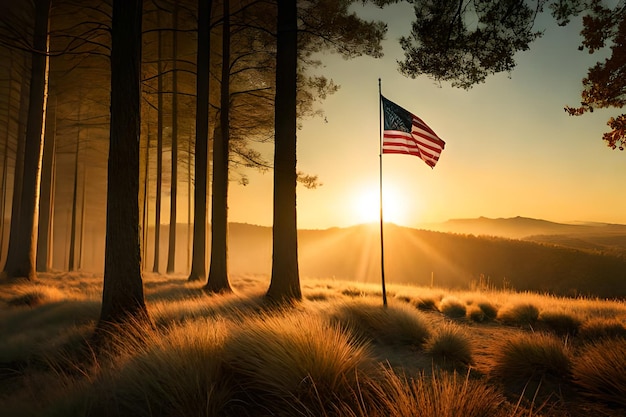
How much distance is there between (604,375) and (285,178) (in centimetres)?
595

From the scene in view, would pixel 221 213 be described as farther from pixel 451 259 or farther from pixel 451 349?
pixel 451 259

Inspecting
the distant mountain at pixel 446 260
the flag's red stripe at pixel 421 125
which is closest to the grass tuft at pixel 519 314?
the distant mountain at pixel 446 260

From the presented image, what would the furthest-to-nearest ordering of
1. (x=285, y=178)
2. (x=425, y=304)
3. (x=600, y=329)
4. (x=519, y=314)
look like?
(x=425, y=304) → (x=285, y=178) → (x=519, y=314) → (x=600, y=329)

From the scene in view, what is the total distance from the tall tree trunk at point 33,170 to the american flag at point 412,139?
11355mm

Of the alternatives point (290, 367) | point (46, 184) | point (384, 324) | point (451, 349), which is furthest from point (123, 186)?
point (46, 184)

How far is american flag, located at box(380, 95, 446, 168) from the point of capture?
7914 mm

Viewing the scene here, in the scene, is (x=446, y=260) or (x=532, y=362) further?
(x=446, y=260)

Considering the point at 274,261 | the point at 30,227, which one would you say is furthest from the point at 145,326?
the point at 30,227

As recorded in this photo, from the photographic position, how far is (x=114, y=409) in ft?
8.61

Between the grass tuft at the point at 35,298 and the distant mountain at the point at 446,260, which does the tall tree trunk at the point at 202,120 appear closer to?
the grass tuft at the point at 35,298

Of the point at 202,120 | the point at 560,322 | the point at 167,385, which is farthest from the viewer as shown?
the point at 202,120

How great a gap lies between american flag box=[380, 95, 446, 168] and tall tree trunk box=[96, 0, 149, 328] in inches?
204

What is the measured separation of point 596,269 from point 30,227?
3922 centimetres

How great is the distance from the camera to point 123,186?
199 inches
